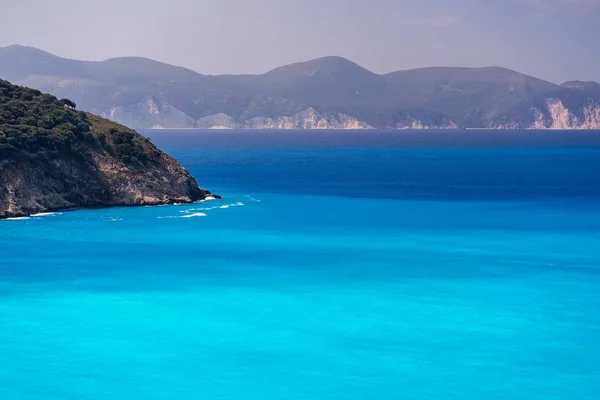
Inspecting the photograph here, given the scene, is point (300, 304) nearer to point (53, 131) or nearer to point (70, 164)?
point (70, 164)

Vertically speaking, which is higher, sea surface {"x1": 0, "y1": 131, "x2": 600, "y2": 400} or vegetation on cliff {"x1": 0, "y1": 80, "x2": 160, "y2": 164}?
vegetation on cliff {"x1": 0, "y1": 80, "x2": 160, "y2": 164}

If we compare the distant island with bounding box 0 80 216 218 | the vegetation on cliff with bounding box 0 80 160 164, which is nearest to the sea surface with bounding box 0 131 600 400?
the distant island with bounding box 0 80 216 218

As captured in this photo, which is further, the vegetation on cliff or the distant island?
the vegetation on cliff

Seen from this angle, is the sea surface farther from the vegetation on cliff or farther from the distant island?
the vegetation on cliff

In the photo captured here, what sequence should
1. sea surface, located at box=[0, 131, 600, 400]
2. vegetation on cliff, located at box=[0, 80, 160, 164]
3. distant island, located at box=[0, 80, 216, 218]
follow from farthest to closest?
vegetation on cliff, located at box=[0, 80, 160, 164], distant island, located at box=[0, 80, 216, 218], sea surface, located at box=[0, 131, 600, 400]

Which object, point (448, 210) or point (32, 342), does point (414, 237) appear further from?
point (32, 342)

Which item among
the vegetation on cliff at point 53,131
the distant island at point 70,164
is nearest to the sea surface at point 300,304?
the distant island at point 70,164

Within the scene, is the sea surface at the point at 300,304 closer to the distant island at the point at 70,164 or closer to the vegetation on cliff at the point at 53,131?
the distant island at the point at 70,164

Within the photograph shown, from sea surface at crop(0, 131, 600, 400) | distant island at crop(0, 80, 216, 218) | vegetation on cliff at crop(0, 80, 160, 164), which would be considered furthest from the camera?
vegetation on cliff at crop(0, 80, 160, 164)
